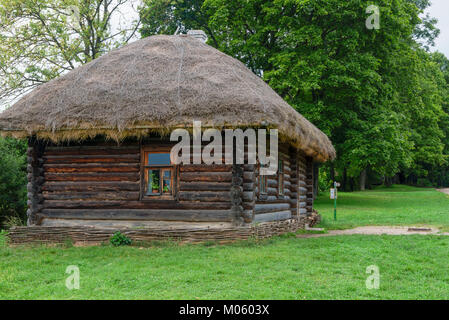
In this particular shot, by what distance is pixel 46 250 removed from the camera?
34.4 feet

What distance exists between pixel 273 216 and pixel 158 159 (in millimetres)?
4118

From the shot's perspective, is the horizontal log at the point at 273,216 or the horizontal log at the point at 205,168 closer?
the horizontal log at the point at 205,168

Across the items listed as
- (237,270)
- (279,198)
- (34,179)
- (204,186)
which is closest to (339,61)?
(279,198)

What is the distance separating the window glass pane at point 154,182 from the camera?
1196 cm

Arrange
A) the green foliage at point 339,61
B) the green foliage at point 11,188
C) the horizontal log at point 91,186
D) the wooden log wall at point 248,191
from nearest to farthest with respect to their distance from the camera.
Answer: the wooden log wall at point 248,191 < the horizontal log at point 91,186 < the green foliage at point 11,188 < the green foliage at point 339,61

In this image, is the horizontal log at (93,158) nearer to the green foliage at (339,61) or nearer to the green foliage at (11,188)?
the green foliage at (11,188)

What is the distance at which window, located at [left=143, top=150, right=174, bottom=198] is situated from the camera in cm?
1174

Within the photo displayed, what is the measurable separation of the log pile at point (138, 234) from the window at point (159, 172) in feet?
3.83

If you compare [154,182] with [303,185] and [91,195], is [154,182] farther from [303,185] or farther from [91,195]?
[303,185]

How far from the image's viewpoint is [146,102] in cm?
1094

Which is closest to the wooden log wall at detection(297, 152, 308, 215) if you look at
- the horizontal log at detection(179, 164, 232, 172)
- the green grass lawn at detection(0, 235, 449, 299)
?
the green grass lawn at detection(0, 235, 449, 299)

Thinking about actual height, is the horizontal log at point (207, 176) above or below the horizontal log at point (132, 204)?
above

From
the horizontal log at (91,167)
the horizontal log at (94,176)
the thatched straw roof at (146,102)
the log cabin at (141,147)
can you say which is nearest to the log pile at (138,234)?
the log cabin at (141,147)
